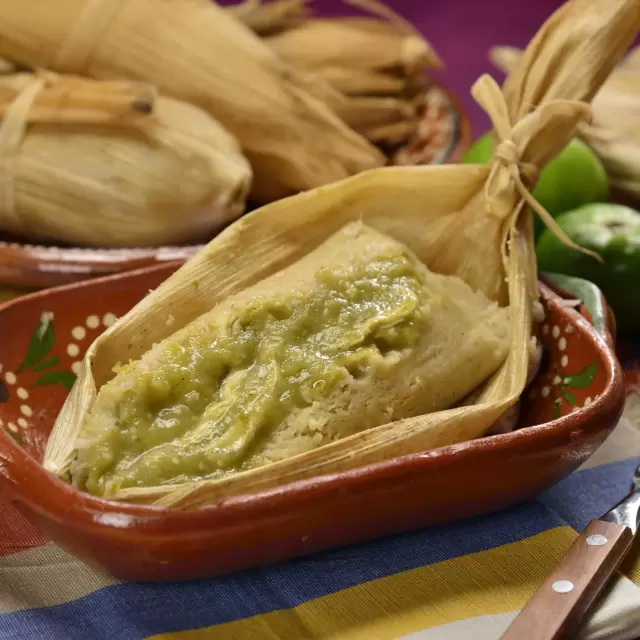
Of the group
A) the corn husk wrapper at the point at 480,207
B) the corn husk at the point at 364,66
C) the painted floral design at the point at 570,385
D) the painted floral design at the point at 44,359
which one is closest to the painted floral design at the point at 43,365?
the painted floral design at the point at 44,359

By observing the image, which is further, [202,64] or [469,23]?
[469,23]

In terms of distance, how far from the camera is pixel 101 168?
151cm

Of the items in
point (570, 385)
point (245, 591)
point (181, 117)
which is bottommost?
point (245, 591)

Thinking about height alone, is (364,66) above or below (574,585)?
above

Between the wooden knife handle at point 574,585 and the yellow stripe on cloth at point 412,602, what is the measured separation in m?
0.06

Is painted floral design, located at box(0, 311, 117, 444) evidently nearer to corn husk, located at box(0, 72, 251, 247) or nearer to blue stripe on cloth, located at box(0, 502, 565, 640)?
blue stripe on cloth, located at box(0, 502, 565, 640)

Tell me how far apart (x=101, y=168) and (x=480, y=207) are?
73 cm

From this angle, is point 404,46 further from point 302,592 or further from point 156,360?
point 302,592

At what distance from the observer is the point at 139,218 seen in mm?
1536

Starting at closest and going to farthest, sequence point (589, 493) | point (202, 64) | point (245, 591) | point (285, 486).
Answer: point (285, 486), point (245, 591), point (589, 493), point (202, 64)

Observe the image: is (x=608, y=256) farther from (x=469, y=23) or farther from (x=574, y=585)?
(x=469, y=23)

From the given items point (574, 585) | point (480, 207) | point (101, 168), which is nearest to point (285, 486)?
point (574, 585)

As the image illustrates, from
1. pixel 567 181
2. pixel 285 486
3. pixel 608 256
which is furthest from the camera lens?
pixel 567 181

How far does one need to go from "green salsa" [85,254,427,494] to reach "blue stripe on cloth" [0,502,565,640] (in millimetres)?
130
